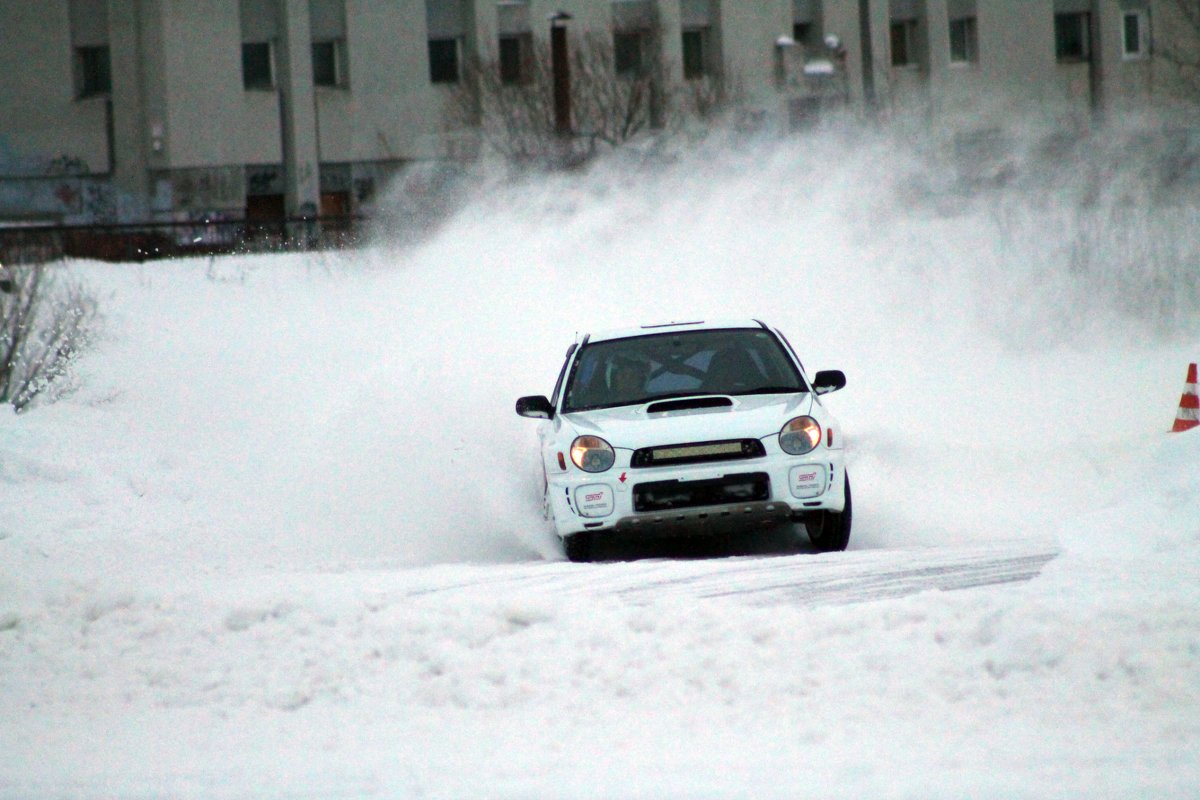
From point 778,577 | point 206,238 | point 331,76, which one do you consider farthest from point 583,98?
point 778,577

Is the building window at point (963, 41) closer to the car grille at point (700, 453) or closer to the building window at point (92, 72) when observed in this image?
the building window at point (92, 72)

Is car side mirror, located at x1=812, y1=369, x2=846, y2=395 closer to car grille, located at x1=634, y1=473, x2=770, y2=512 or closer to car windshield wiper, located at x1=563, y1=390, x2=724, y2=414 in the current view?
car windshield wiper, located at x1=563, y1=390, x2=724, y2=414

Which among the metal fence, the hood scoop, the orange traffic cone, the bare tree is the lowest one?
the orange traffic cone

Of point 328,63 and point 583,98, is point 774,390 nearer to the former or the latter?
point 583,98

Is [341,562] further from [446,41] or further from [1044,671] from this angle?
[446,41]

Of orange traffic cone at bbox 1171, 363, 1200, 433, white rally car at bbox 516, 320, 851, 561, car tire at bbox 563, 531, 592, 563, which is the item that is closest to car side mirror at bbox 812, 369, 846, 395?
white rally car at bbox 516, 320, 851, 561

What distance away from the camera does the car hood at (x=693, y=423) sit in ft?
30.0

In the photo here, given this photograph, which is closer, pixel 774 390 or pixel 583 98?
pixel 774 390

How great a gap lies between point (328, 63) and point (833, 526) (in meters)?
37.2

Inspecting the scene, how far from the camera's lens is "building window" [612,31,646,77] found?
44469mm

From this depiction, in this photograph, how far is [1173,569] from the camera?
720cm

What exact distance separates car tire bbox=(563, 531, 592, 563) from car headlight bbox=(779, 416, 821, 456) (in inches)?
49.6

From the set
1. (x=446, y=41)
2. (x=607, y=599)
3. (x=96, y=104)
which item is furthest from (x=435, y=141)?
(x=607, y=599)

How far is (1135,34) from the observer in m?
51.6
